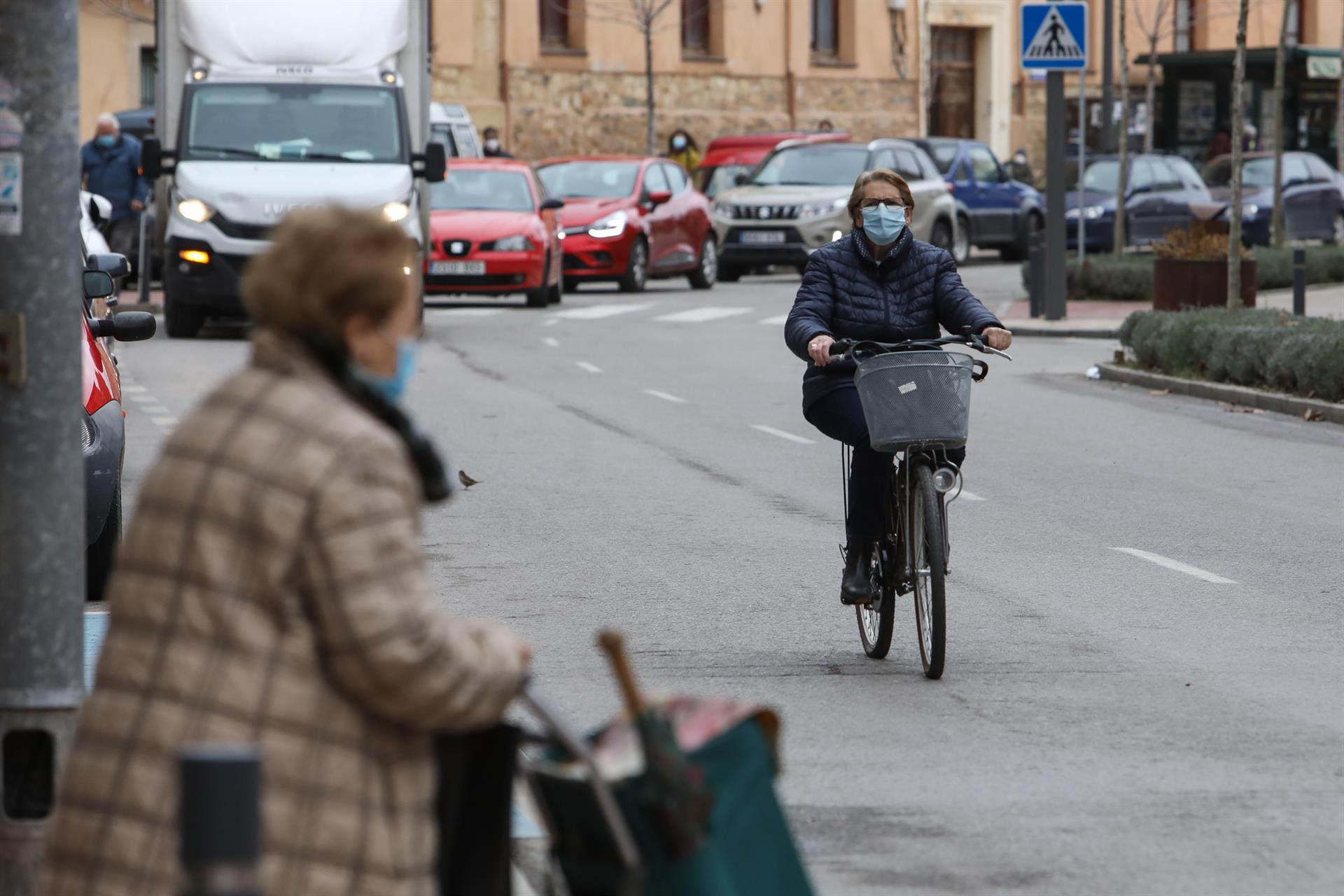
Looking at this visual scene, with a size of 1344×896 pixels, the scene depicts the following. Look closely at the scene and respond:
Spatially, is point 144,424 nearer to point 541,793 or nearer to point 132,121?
point 541,793

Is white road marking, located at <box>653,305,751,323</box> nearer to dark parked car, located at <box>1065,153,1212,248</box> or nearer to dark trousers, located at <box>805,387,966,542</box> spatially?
dark parked car, located at <box>1065,153,1212,248</box>

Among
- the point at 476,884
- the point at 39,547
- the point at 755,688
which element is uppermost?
the point at 39,547

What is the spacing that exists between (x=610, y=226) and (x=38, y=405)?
2558 cm

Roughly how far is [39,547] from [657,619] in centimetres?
425

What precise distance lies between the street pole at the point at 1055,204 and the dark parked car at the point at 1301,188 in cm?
1363

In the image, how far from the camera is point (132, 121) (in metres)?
32.8

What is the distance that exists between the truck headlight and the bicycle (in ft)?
47.5

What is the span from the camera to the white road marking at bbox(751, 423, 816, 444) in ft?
50.2

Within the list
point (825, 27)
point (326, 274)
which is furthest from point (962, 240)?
point (326, 274)

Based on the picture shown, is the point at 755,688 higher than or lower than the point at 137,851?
lower

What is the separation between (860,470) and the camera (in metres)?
8.15

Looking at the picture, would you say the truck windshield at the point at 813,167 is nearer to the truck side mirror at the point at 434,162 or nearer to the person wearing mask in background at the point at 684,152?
the person wearing mask in background at the point at 684,152

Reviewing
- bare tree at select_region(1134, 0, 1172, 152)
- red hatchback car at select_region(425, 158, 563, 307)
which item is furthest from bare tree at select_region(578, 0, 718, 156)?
red hatchback car at select_region(425, 158, 563, 307)

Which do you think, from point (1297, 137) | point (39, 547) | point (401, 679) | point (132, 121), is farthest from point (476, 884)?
point (1297, 137)
